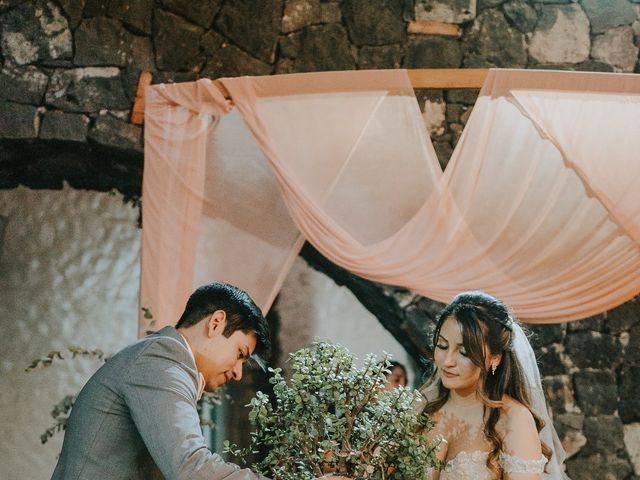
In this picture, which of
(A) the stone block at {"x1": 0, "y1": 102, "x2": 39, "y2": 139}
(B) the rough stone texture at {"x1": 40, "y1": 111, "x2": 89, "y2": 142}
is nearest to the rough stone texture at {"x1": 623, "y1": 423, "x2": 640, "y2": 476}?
(B) the rough stone texture at {"x1": 40, "y1": 111, "x2": 89, "y2": 142}

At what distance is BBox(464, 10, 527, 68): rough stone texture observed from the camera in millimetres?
4059

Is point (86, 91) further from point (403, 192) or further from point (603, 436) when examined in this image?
point (603, 436)

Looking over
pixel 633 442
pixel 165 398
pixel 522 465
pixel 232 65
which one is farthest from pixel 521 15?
pixel 165 398

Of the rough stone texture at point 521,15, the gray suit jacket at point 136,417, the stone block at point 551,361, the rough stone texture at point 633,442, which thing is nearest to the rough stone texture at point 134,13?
the rough stone texture at point 521,15

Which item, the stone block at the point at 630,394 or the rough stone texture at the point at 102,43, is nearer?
the stone block at the point at 630,394

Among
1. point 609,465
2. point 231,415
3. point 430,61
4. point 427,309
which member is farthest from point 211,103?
point 609,465

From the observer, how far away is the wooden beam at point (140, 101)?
3.87 m

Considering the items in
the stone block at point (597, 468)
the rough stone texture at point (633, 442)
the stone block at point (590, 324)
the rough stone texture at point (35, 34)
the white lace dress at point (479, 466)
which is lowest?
the stone block at point (597, 468)

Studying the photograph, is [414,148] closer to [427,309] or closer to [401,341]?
[427,309]

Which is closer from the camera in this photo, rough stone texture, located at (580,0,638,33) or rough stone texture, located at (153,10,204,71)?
rough stone texture, located at (153,10,204,71)

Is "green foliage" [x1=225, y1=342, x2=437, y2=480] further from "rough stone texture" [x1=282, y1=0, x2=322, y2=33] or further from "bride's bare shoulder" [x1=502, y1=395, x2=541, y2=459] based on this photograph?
"rough stone texture" [x1=282, y1=0, x2=322, y2=33]

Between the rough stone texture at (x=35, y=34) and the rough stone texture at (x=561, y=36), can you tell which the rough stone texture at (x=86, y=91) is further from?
the rough stone texture at (x=561, y=36)

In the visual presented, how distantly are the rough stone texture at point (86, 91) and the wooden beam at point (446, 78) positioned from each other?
58.5 inches

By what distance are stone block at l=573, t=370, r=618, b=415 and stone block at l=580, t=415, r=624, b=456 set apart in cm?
4
